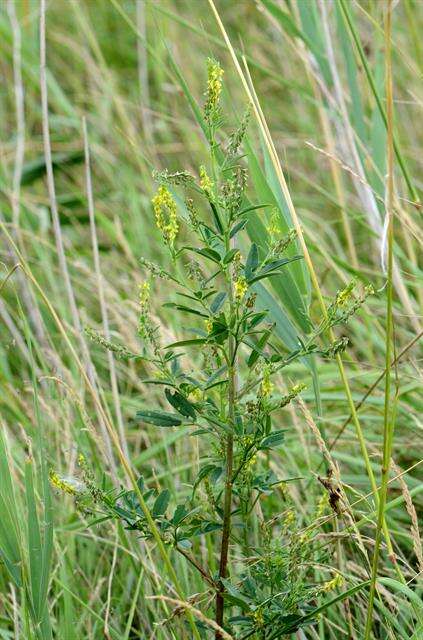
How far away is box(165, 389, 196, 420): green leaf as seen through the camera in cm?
98

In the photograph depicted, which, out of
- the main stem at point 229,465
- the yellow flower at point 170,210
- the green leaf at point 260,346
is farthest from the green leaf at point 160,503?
the yellow flower at point 170,210

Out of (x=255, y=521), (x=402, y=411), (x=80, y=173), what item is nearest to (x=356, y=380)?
(x=402, y=411)

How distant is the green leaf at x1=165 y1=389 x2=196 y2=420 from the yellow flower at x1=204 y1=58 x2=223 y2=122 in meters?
0.28

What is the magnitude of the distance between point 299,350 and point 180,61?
73.5 inches

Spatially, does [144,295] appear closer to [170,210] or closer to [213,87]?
[170,210]

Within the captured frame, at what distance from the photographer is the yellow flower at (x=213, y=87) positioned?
942 mm

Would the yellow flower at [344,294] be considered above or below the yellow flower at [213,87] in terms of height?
below

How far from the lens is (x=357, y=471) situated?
5.19 ft

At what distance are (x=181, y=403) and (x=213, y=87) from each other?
1.04 feet

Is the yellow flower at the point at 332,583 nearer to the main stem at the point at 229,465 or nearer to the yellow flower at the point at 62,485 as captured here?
the main stem at the point at 229,465

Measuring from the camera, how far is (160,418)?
991mm

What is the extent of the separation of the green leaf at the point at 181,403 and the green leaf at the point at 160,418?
0.03 feet

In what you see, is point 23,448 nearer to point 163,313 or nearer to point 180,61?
point 163,313

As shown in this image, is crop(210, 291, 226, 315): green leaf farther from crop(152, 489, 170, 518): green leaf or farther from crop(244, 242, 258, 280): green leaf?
crop(152, 489, 170, 518): green leaf
